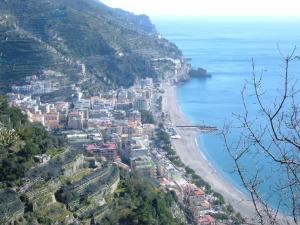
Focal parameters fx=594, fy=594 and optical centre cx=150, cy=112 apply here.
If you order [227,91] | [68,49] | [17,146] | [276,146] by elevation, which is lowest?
[227,91]

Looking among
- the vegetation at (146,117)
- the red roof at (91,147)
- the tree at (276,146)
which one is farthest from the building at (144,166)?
the tree at (276,146)

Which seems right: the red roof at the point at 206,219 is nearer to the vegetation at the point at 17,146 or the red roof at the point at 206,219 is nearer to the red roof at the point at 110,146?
the vegetation at the point at 17,146

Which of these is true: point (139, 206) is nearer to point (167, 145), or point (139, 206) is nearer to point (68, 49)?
point (167, 145)

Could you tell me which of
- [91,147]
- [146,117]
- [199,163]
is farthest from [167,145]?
[146,117]

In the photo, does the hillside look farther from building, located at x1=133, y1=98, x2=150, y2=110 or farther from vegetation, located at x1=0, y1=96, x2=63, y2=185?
vegetation, located at x1=0, y1=96, x2=63, y2=185

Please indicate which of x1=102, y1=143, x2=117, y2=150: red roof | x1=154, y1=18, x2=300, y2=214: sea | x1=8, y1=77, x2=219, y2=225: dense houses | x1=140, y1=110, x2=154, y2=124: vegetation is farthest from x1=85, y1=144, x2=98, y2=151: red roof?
x1=140, y1=110, x2=154, y2=124: vegetation

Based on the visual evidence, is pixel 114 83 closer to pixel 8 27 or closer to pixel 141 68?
pixel 141 68
